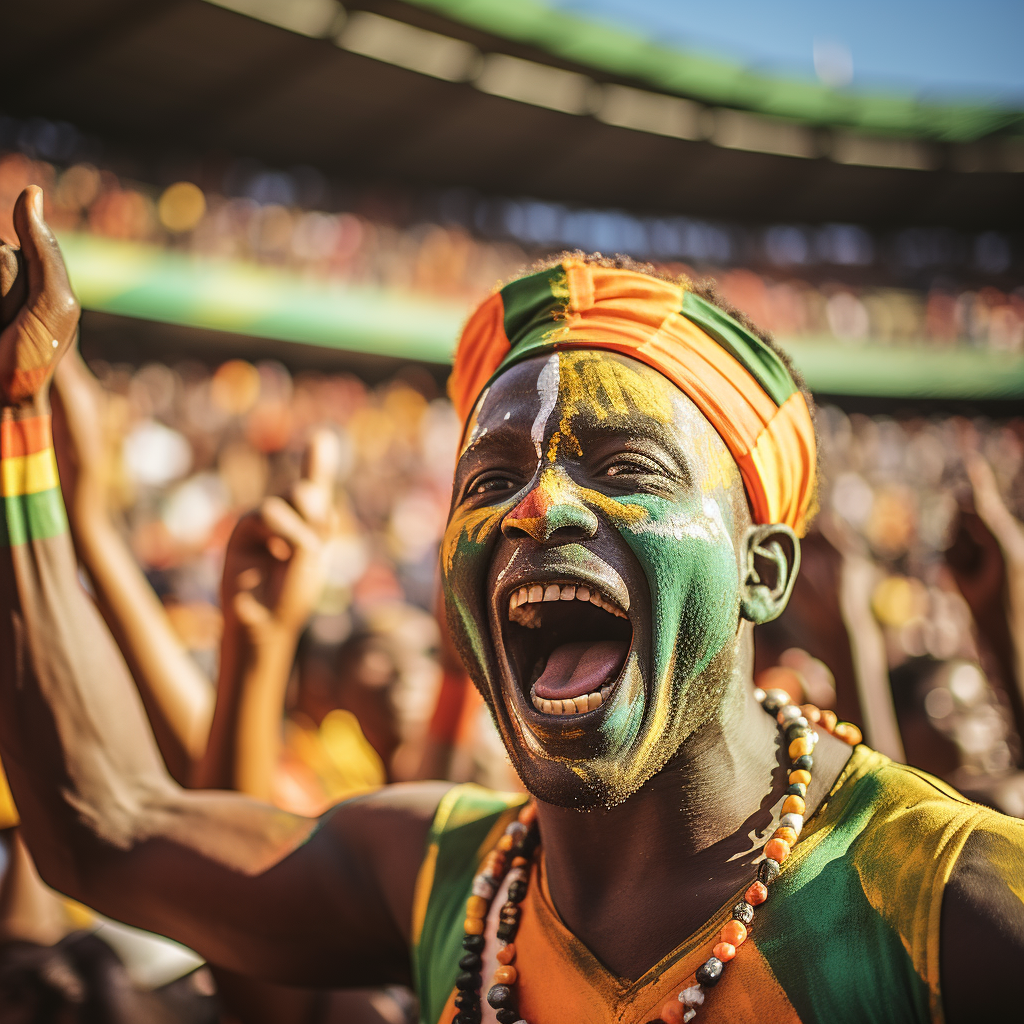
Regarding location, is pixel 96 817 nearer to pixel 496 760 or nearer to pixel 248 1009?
pixel 248 1009

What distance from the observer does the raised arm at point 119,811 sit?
1.52 metres

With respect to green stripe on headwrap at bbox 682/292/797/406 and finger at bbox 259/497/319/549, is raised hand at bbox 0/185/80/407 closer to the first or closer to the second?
finger at bbox 259/497/319/549

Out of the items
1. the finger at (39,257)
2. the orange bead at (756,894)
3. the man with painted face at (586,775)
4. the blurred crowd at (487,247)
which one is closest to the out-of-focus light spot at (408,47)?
the blurred crowd at (487,247)

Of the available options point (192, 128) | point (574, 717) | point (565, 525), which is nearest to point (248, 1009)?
point (574, 717)

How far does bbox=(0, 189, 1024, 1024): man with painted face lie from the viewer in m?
1.19

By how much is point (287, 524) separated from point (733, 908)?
132 cm

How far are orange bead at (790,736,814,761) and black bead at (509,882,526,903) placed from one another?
48cm

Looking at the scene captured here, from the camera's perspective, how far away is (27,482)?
1524 mm

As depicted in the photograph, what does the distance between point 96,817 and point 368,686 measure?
2251 millimetres

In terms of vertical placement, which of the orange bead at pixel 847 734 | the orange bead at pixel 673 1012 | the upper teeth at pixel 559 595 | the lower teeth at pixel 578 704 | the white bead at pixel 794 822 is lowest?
the orange bead at pixel 673 1012

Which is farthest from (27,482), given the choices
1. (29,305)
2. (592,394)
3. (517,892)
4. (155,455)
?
(155,455)

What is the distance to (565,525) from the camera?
1253 millimetres

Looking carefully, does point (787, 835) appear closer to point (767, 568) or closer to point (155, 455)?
point (767, 568)

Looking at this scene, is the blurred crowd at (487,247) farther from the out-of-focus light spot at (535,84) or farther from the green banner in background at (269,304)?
the out-of-focus light spot at (535,84)
